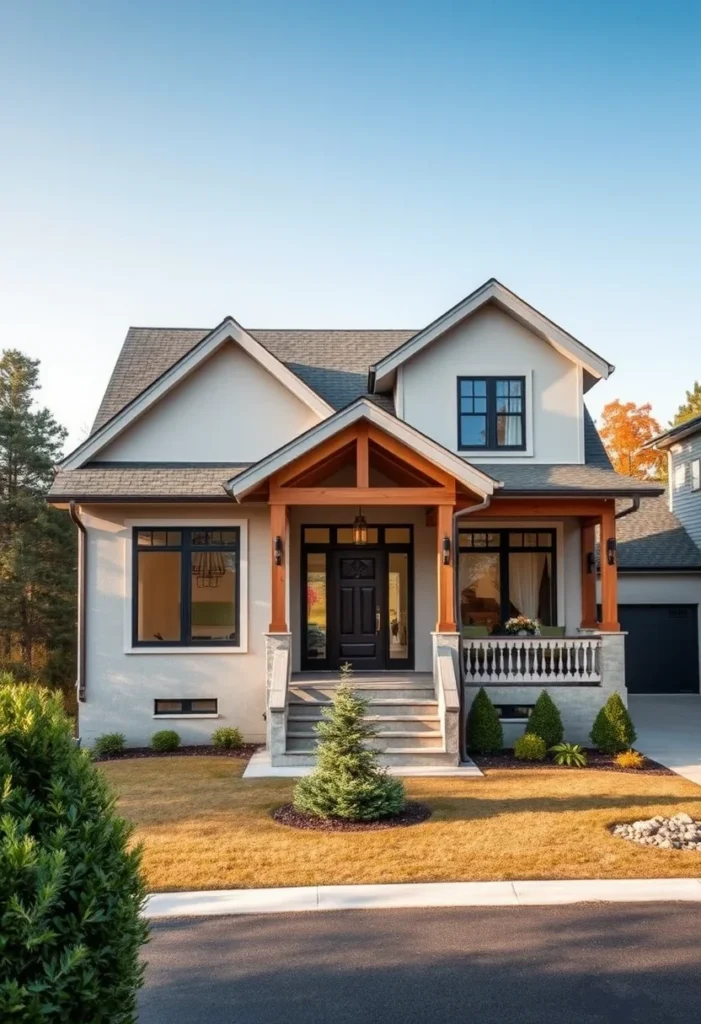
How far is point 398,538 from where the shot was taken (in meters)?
15.0

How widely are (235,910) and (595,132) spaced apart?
46.0 feet

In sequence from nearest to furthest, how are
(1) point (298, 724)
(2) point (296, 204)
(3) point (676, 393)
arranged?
(1) point (298, 724) < (2) point (296, 204) < (3) point (676, 393)

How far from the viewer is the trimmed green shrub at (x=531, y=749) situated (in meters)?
12.0

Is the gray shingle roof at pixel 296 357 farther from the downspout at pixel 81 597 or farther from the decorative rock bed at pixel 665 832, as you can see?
the decorative rock bed at pixel 665 832

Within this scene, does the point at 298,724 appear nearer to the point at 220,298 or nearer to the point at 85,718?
the point at 85,718

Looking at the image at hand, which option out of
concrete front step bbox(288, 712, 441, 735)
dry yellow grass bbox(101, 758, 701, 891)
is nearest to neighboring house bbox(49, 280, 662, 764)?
concrete front step bbox(288, 712, 441, 735)

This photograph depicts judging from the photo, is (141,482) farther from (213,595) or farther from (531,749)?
(531,749)

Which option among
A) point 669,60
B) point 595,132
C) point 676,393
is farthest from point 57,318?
point 676,393

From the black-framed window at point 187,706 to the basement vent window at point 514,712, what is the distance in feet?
15.8

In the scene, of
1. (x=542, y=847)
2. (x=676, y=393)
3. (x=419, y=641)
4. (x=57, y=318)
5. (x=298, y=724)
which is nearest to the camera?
(x=542, y=847)

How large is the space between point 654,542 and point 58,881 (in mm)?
20207

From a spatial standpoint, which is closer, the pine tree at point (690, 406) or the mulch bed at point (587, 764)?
the mulch bed at point (587, 764)

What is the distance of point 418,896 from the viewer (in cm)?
668

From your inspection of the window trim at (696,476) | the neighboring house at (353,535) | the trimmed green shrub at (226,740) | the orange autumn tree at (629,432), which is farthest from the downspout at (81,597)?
the orange autumn tree at (629,432)
